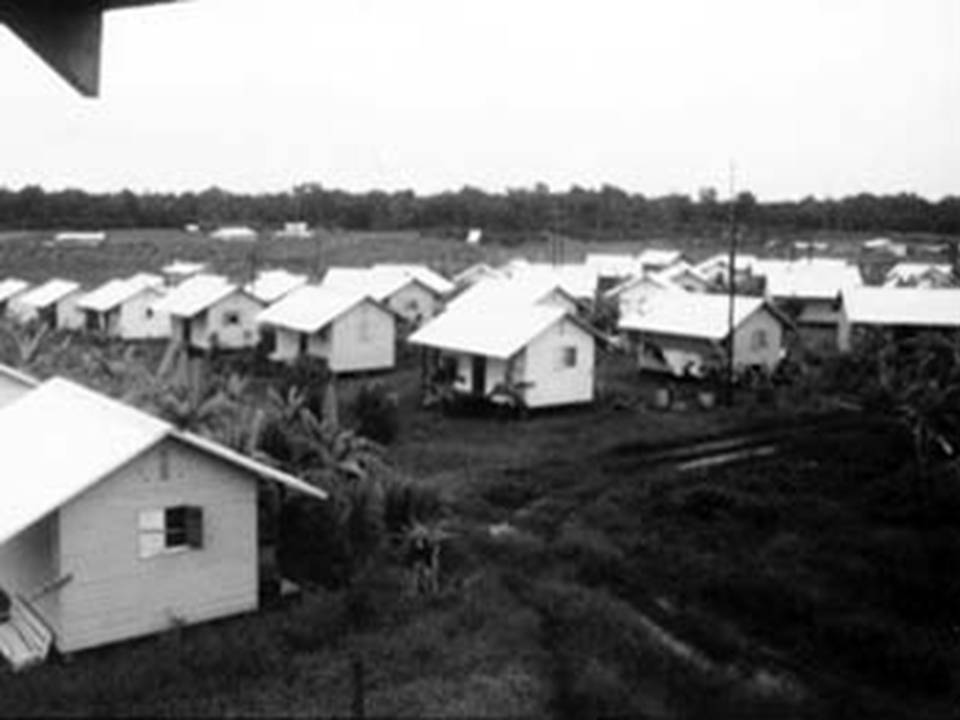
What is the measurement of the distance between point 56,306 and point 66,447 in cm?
4348

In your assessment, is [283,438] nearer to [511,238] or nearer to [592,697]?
[592,697]

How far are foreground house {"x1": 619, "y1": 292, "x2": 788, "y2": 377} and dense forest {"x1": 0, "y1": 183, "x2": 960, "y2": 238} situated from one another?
7566 centimetres

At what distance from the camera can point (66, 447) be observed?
1812cm

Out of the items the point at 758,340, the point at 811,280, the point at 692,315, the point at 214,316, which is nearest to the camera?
the point at 758,340

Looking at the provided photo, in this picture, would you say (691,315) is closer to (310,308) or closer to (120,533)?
(310,308)

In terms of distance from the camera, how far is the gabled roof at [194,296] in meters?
47.8

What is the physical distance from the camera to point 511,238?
119 meters

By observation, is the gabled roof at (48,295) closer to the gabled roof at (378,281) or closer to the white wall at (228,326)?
the white wall at (228,326)

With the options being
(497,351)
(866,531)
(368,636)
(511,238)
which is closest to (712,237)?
(511,238)

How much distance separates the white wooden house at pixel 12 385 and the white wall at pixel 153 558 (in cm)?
999

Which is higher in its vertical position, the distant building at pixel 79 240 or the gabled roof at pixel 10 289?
the distant building at pixel 79 240

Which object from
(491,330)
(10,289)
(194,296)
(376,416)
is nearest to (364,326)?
(491,330)

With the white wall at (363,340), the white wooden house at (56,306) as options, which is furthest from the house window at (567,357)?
the white wooden house at (56,306)

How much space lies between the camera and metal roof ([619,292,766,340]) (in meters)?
41.9
